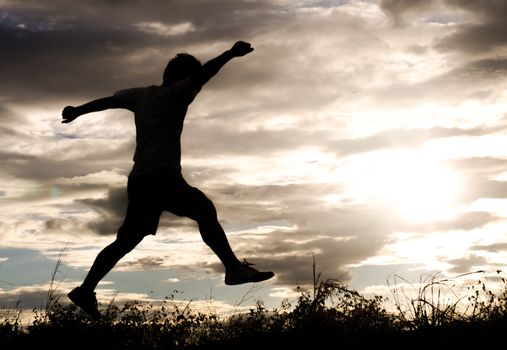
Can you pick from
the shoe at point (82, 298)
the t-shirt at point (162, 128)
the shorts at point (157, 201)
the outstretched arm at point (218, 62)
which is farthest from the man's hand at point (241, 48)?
the shoe at point (82, 298)

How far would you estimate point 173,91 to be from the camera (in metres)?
6.55

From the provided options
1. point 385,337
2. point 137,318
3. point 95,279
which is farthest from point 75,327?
point 385,337

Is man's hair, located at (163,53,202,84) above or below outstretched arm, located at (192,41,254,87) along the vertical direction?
above

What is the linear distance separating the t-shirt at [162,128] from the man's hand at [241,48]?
645 millimetres

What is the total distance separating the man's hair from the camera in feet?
22.4

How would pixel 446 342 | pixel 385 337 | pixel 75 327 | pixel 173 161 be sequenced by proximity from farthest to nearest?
1. pixel 75 327
2. pixel 173 161
3. pixel 385 337
4. pixel 446 342

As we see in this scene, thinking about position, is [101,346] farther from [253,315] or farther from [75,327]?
[253,315]

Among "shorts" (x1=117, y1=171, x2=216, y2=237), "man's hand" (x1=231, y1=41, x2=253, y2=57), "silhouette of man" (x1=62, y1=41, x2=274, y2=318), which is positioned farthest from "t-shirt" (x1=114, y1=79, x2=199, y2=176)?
"man's hand" (x1=231, y1=41, x2=253, y2=57)

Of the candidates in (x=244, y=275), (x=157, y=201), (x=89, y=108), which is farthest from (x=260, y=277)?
(x=89, y=108)

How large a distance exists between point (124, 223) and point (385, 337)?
9.63ft

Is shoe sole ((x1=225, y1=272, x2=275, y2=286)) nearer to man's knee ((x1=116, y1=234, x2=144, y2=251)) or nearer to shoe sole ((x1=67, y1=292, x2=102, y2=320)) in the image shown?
man's knee ((x1=116, y1=234, x2=144, y2=251))

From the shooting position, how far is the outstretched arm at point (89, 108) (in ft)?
23.3

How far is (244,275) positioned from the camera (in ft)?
21.5

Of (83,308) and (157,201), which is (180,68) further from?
(83,308)
